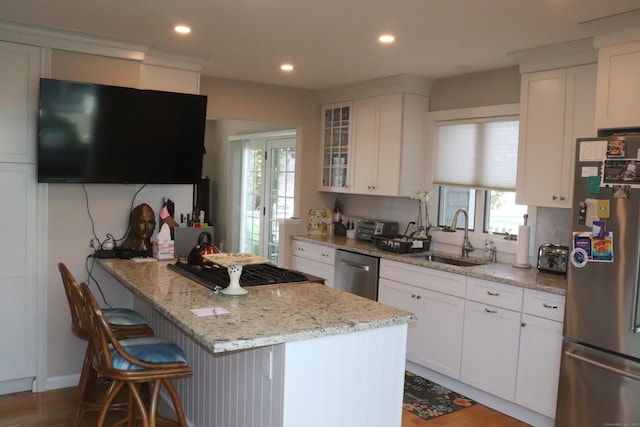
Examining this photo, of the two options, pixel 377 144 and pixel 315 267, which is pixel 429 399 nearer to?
pixel 315 267

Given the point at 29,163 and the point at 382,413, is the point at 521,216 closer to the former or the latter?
the point at 382,413

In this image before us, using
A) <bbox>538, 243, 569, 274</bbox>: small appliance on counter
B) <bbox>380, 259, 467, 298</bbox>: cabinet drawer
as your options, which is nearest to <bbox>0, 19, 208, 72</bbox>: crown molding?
<bbox>380, 259, 467, 298</bbox>: cabinet drawer

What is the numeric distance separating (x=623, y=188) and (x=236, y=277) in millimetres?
2034

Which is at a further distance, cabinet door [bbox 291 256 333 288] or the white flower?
cabinet door [bbox 291 256 333 288]

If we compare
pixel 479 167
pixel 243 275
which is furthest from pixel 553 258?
pixel 243 275

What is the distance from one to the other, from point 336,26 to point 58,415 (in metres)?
2.99

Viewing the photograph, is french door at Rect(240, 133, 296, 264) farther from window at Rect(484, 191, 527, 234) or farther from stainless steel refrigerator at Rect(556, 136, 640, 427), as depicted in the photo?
stainless steel refrigerator at Rect(556, 136, 640, 427)

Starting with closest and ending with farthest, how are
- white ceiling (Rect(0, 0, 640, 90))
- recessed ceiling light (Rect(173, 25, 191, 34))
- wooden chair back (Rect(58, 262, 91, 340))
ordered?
wooden chair back (Rect(58, 262, 91, 340)) < white ceiling (Rect(0, 0, 640, 90)) < recessed ceiling light (Rect(173, 25, 191, 34))

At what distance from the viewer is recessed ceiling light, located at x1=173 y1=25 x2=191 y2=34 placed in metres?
3.32

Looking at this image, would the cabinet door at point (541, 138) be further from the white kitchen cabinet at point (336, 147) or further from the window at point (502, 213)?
the white kitchen cabinet at point (336, 147)

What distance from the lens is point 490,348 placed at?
3537 mm

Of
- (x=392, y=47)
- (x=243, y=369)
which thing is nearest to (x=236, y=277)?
(x=243, y=369)

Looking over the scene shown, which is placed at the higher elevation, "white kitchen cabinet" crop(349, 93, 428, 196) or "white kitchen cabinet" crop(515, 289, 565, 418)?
"white kitchen cabinet" crop(349, 93, 428, 196)

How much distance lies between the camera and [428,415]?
344cm
